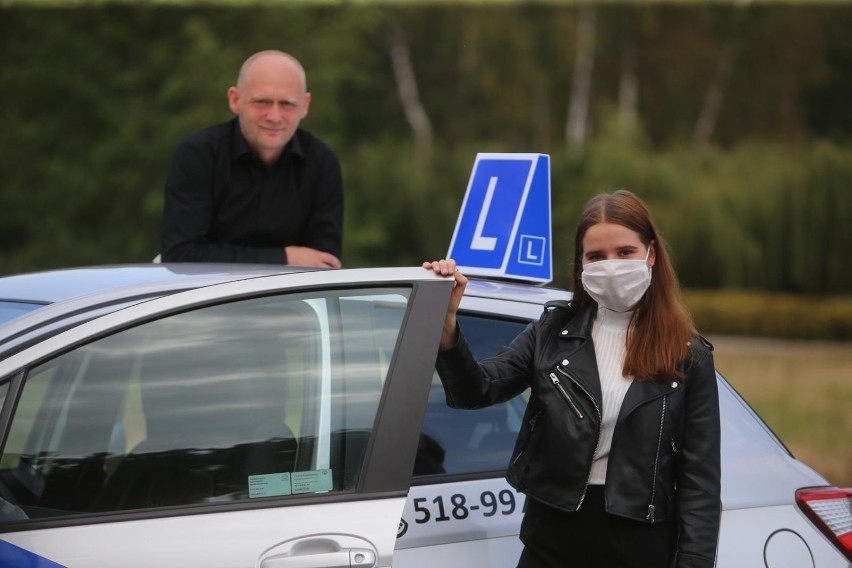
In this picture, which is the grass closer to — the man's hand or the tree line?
the tree line

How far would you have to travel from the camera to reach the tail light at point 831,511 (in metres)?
2.96

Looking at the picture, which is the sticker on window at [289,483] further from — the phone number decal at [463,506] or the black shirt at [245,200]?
the black shirt at [245,200]

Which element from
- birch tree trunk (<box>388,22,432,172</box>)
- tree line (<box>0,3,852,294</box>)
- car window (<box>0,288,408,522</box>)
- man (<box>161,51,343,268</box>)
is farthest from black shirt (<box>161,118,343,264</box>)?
birch tree trunk (<box>388,22,432,172</box>)

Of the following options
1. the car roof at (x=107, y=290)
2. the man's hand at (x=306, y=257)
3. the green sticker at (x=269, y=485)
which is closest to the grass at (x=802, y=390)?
the man's hand at (x=306, y=257)

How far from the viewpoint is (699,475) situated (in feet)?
8.32

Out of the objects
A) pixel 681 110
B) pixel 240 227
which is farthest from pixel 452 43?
pixel 240 227

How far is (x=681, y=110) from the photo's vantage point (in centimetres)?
3002

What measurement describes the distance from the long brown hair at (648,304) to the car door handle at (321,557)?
0.69m

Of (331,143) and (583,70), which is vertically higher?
(583,70)

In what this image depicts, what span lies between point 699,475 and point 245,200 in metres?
2.03

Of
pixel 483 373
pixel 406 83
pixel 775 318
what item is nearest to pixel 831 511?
pixel 483 373

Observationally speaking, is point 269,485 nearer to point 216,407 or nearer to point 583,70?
point 216,407

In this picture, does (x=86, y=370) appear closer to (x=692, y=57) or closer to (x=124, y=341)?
(x=124, y=341)

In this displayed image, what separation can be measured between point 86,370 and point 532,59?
26.7 m
